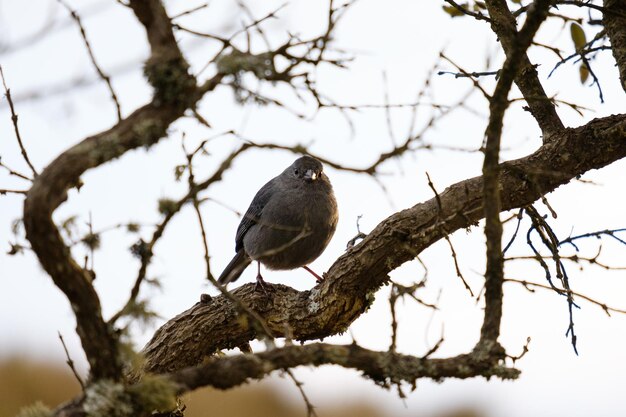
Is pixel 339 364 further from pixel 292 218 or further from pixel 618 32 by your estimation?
pixel 292 218

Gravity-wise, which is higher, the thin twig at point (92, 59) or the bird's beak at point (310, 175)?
the bird's beak at point (310, 175)

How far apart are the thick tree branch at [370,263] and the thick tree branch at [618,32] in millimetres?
512

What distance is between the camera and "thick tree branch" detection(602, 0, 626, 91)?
521cm

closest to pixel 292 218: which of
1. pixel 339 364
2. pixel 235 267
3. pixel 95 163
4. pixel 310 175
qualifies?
pixel 310 175

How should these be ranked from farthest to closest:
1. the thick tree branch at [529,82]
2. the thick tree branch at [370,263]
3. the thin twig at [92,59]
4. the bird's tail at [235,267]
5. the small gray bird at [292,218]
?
1. the bird's tail at [235,267]
2. the small gray bird at [292,218]
3. the thick tree branch at [529,82]
4. the thick tree branch at [370,263]
5. the thin twig at [92,59]

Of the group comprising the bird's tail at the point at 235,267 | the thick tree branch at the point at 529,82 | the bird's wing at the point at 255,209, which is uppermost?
the bird's wing at the point at 255,209

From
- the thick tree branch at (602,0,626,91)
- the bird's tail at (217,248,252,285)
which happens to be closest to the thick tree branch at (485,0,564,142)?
the thick tree branch at (602,0,626,91)

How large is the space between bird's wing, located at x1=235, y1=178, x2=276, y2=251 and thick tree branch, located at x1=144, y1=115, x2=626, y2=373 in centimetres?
196

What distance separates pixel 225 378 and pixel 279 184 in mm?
3954

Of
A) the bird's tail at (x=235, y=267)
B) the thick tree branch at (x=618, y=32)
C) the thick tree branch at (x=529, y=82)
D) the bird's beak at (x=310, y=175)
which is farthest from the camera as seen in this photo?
the bird's tail at (x=235, y=267)

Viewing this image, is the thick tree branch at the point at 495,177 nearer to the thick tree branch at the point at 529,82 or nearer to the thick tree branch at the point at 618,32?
the thick tree branch at the point at 529,82

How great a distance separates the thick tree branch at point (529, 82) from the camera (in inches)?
200

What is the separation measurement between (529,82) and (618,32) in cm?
64

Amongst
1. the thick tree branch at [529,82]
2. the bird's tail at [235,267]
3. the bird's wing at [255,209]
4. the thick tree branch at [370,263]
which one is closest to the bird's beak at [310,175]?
the bird's wing at [255,209]
